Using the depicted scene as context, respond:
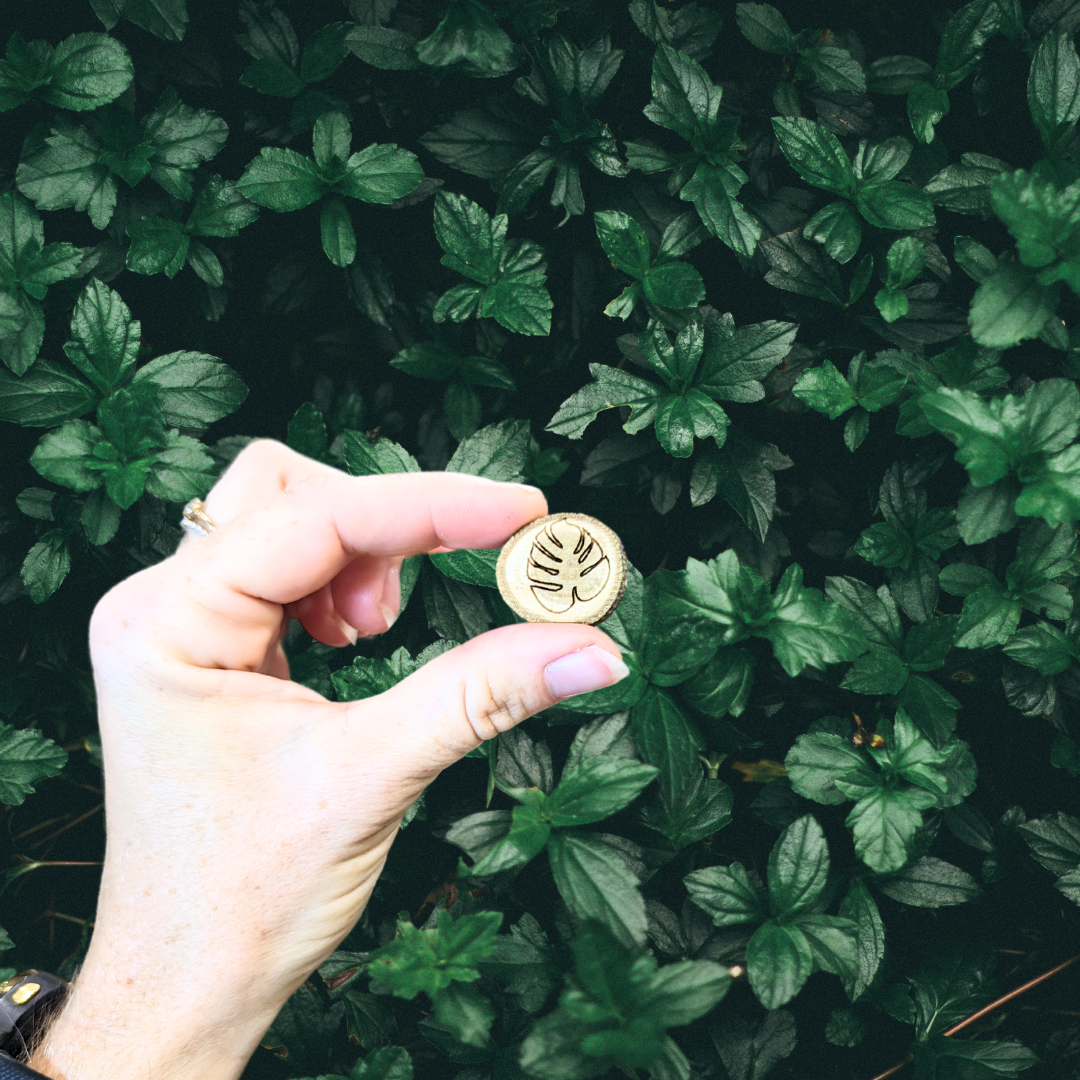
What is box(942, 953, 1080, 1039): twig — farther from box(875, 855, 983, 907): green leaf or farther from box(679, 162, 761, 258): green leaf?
box(679, 162, 761, 258): green leaf

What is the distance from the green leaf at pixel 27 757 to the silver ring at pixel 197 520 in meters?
0.42

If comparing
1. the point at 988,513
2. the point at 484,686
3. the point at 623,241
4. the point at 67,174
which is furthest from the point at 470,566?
the point at 67,174

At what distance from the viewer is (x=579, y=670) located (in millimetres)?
1146

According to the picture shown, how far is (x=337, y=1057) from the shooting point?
4.98 ft

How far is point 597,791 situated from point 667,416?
1.72 feet

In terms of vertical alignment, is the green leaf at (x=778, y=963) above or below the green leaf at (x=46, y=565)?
below

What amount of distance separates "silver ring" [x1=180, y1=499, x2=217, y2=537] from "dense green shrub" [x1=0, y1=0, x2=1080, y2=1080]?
1.1 inches

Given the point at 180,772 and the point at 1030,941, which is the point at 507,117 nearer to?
the point at 180,772

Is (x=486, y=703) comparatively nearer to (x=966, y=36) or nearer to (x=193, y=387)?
(x=193, y=387)

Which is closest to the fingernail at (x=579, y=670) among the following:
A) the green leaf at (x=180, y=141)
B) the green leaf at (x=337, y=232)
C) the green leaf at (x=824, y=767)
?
the green leaf at (x=824, y=767)

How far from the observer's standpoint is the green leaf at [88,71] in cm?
135

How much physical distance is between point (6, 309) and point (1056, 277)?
1.46 m

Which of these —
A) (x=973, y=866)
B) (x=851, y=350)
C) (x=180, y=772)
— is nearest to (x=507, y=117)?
(x=851, y=350)

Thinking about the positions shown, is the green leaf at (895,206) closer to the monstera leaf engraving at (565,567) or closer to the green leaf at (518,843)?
the monstera leaf engraving at (565,567)
